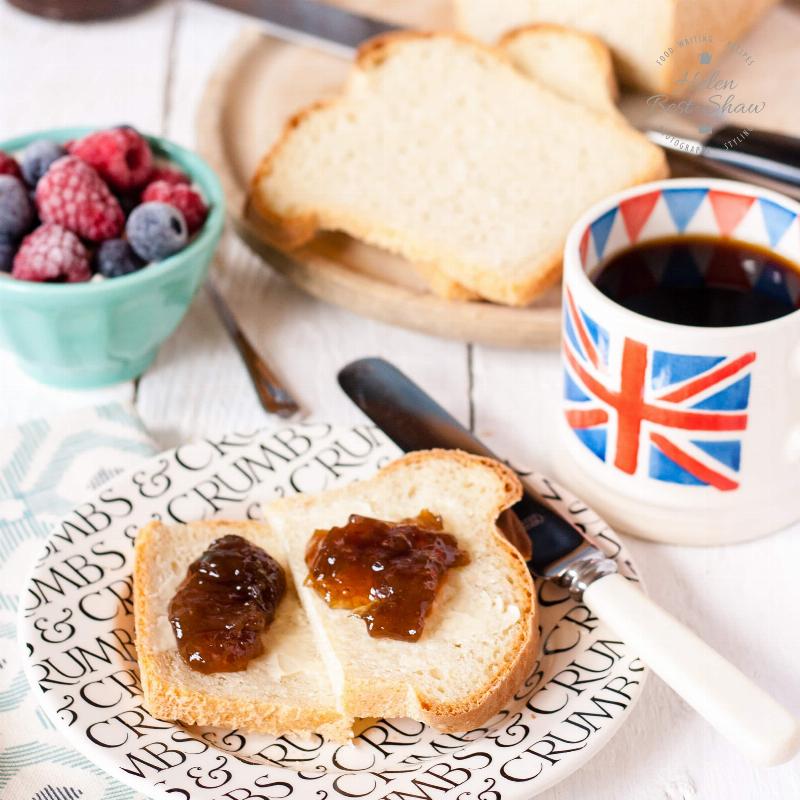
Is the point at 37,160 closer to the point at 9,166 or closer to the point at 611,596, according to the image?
the point at 9,166

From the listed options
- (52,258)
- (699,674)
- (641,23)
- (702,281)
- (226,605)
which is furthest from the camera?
(641,23)

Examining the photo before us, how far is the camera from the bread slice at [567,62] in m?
2.15

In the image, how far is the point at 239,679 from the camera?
1241mm

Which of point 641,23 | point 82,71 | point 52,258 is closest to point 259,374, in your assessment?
point 52,258

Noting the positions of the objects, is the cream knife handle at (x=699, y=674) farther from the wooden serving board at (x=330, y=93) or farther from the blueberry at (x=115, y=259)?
the blueberry at (x=115, y=259)

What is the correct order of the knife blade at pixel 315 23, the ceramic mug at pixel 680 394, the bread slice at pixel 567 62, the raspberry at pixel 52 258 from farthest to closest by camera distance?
the knife blade at pixel 315 23
the bread slice at pixel 567 62
the raspberry at pixel 52 258
the ceramic mug at pixel 680 394

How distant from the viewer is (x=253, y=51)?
8.23 feet

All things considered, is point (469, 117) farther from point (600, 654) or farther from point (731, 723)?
point (731, 723)

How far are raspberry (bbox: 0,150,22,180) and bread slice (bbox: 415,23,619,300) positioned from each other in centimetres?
101

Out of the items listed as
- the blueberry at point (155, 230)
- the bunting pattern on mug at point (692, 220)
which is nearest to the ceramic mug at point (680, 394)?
the bunting pattern on mug at point (692, 220)

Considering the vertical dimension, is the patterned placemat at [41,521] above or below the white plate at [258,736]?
below

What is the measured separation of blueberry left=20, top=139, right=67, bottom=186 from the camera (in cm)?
176

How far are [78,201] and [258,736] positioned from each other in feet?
2.88

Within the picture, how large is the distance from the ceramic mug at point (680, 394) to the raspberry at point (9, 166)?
36.5 inches
